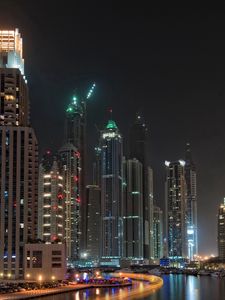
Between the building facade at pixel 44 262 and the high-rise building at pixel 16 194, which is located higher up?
the high-rise building at pixel 16 194

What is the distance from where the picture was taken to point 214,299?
116 meters

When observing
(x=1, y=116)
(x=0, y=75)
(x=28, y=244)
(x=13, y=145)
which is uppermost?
(x=0, y=75)

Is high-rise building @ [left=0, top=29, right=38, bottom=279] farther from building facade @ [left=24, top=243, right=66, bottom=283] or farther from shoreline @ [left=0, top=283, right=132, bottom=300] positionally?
shoreline @ [left=0, top=283, right=132, bottom=300]

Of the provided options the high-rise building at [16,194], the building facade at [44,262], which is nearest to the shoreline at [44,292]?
the building facade at [44,262]

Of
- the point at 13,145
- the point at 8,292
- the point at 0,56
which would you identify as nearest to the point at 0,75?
the point at 0,56

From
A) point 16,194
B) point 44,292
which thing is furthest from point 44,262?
point 44,292

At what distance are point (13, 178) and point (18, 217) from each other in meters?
10.4

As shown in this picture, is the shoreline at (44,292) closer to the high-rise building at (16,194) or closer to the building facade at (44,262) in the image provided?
the building facade at (44,262)

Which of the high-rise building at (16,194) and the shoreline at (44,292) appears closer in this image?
the shoreline at (44,292)

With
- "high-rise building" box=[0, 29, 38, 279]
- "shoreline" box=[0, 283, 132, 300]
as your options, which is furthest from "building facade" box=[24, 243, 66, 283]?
"shoreline" box=[0, 283, 132, 300]

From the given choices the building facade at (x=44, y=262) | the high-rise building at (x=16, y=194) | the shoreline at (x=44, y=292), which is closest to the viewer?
the shoreline at (x=44, y=292)

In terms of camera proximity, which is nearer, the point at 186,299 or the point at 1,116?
the point at 186,299

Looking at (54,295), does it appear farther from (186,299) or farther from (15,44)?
(15,44)

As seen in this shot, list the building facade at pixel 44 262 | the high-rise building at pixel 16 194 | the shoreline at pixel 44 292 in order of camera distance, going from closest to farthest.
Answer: the shoreline at pixel 44 292 → the building facade at pixel 44 262 → the high-rise building at pixel 16 194
